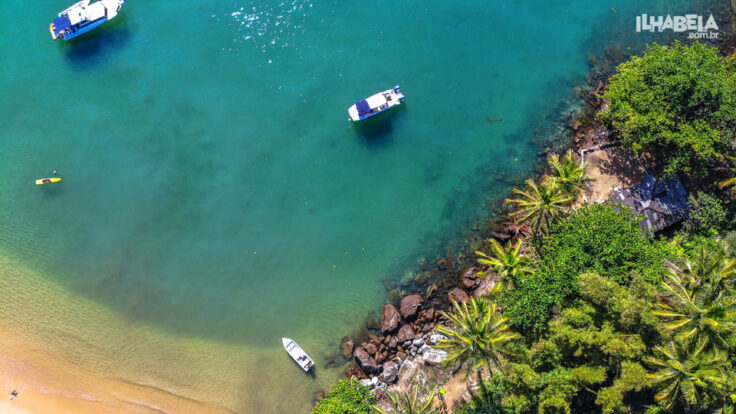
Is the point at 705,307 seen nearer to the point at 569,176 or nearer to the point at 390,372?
the point at 569,176

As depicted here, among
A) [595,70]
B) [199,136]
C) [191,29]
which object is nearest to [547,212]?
[595,70]

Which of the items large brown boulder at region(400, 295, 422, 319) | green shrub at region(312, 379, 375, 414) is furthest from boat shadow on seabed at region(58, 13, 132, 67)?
green shrub at region(312, 379, 375, 414)

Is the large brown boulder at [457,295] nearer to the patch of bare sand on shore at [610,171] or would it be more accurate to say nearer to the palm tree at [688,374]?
the patch of bare sand on shore at [610,171]

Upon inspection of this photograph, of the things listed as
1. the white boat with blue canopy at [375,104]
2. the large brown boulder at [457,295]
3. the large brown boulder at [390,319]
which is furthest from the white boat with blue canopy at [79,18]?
the large brown boulder at [457,295]

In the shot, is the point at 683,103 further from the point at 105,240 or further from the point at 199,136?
the point at 105,240

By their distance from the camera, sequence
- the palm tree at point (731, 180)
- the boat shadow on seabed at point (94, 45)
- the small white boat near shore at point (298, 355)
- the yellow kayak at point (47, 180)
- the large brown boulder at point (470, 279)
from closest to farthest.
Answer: the palm tree at point (731, 180), the small white boat near shore at point (298, 355), the large brown boulder at point (470, 279), the yellow kayak at point (47, 180), the boat shadow on seabed at point (94, 45)

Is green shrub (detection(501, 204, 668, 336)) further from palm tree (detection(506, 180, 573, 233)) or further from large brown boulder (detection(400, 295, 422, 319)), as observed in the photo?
large brown boulder (detection(400, 295, 422, 319))
